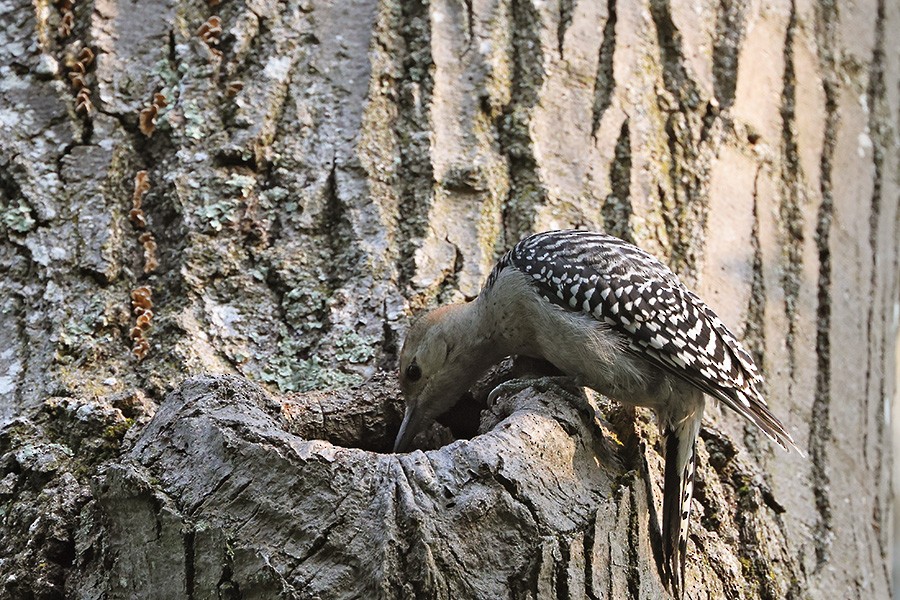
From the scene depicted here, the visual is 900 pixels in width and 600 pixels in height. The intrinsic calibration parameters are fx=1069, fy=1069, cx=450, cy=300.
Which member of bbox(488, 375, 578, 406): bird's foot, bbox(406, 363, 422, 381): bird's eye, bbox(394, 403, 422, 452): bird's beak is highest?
bbox(488, 375, 578, 406): bird's foot

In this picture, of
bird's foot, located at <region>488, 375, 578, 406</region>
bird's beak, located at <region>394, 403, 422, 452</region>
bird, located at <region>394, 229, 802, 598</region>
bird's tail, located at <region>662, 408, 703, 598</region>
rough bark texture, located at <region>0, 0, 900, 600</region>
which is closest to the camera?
rough bark texture, located at <region>0, 0, 900, 600</region>

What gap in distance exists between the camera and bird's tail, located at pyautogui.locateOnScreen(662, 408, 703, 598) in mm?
3293

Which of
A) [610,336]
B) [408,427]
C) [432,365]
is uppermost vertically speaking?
[610,336]

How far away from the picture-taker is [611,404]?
4.11m

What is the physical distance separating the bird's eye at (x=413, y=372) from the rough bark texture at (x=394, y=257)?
93 millimetres

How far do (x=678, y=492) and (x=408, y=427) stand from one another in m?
1.11

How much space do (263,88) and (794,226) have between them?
7.93 ft

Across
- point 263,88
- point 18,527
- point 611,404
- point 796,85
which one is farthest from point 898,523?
point 18,527

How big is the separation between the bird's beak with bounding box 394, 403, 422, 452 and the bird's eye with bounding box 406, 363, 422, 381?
0.11 meters

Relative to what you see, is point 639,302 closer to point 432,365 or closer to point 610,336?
point 610,336

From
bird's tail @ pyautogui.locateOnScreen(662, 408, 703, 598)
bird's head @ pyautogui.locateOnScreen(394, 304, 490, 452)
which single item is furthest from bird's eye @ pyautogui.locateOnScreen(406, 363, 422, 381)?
bird's tail @ pyautogui.locateOnScreen(662, 408, 703, 598)

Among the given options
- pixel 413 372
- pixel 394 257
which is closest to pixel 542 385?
pixel 413 372

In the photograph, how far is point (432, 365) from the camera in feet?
14.2

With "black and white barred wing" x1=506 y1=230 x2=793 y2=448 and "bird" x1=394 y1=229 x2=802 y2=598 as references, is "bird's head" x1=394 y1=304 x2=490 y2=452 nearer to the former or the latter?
"bird" x1=394 y1=229 x2=802 y2=598
